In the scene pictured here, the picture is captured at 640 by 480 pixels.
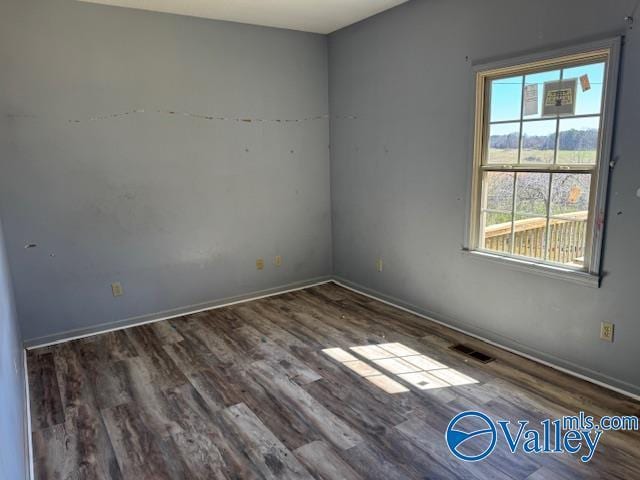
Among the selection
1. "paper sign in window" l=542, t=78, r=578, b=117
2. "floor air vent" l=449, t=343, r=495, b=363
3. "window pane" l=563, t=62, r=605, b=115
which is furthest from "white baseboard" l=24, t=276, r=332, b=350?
"window pane" l=563, t=62, r=605, b=115

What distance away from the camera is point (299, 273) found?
4809mm

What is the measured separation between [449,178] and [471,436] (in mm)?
1977

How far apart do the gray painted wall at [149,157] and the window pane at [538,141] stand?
2.28 m

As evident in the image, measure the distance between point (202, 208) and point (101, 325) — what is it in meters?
1.35

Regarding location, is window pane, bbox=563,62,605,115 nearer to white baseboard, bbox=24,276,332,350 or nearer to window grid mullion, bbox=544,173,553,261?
window grid mullion, bbox=544,173,553,261

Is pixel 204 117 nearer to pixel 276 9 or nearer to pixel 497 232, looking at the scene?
pixel 276 9

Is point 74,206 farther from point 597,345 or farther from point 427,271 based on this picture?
point 597,345

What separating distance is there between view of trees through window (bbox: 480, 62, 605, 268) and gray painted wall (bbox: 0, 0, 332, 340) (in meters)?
2.05

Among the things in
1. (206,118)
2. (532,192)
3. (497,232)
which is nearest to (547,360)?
(497,232)

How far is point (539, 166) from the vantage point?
289 centimetres

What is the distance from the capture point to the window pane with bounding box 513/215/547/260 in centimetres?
294

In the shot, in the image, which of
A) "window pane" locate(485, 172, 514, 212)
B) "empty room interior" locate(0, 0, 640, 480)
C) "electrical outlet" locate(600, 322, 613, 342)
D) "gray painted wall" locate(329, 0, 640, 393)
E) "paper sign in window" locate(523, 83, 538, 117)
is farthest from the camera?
"window pane" locate(485, 172, 514, 212)

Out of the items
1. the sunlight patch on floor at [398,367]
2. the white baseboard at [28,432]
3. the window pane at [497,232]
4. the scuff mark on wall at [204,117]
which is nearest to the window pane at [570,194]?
the window pane at [497,232]

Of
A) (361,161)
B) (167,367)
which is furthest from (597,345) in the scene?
(167,367)
